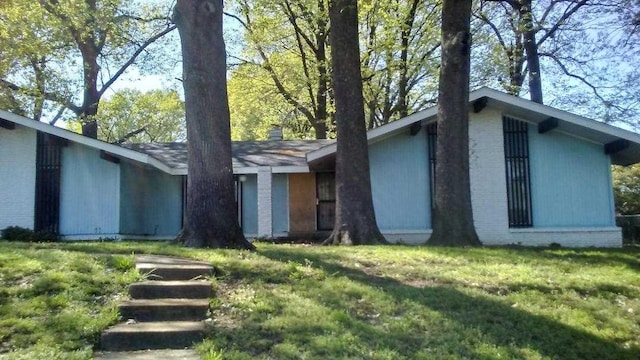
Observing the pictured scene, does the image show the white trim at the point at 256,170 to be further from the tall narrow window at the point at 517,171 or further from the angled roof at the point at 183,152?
the tall narrow window at the point at 517,171

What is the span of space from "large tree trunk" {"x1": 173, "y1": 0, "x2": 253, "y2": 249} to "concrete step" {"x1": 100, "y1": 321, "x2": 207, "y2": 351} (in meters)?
3.76

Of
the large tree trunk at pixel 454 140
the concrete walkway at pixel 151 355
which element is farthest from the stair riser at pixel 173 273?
the large tree trunk at pixel 454 140

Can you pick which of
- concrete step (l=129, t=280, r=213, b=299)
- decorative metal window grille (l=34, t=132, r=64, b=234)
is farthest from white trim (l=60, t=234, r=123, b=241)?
concrete step (l=129, t=280, r=213, b=299)

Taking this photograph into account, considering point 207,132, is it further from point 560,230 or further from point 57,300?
point 560,230

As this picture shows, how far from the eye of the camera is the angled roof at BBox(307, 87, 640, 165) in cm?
1512

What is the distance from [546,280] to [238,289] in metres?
4.40

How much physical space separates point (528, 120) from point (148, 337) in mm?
14056

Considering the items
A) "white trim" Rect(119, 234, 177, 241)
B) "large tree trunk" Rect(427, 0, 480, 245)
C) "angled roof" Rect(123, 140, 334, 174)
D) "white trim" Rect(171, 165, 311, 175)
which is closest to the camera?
"large tree trunk" Rect(427, 0, 480, 245)

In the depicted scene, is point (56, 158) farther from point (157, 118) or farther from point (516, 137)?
point (157, 118)

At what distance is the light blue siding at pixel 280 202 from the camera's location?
59.5 ft

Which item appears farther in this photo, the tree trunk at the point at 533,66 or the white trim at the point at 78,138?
the tree trunk at the point at 533,66

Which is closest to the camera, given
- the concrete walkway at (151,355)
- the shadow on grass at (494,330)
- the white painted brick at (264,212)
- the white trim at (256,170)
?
the concrete walkway at (151,355)

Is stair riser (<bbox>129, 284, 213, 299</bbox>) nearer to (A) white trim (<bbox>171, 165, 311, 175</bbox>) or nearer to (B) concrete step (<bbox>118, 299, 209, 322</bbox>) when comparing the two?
(B) concrete step (<bbox>118, 299, 209, 322</bbox>)

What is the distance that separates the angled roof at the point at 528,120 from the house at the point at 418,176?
36 mm
